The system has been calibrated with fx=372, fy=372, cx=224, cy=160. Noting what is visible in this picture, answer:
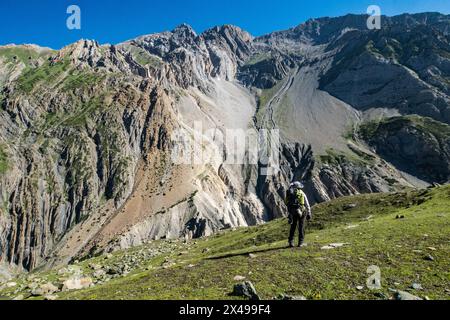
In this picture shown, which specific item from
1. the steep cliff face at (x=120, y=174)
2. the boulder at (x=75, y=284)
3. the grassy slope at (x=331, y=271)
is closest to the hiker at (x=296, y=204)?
the grassy slope at (x=331, y=271)

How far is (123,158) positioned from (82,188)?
21.3 meters

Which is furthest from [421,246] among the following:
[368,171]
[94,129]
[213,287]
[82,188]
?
[368,171]

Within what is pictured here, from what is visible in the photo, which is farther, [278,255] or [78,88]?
[78,88]

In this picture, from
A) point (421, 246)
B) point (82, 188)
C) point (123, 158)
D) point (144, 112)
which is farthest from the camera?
point (144, 112)

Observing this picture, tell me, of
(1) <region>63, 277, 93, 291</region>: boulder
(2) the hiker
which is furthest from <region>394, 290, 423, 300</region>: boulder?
(1) <region>63, 277, 93, 291</region>: boulder

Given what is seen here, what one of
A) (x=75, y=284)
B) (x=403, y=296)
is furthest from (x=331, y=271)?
(x=75, y=284)

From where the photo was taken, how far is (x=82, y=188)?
139 metres

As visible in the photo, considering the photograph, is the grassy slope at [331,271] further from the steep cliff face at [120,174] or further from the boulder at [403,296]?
the steep cliff face at [120,174]

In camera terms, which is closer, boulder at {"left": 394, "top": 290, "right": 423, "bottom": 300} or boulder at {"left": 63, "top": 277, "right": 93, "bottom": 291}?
boulder at {"left": 394, "top": 290, "right": 423, "bottom": 300}

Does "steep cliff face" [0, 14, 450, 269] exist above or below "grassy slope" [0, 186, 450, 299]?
above

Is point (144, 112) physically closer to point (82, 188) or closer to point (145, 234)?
point (82, 188)

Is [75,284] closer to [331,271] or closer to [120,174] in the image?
[331,271]

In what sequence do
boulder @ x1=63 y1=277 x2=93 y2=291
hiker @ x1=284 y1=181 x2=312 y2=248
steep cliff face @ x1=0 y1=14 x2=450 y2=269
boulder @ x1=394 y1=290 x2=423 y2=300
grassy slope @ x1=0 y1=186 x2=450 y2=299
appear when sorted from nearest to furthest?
boulder @ x1=394 y1=290 x2=423 y2=300, grassy slope @ x1=0 y1=186 x2=450 y2=299, hiker @ x1=284 y1=181 x2=312 y2=248, boulder @ x1=63 y1=277 x2=93 y2=291, steep cliff face @ x1=0 y1=14 x2=450 y2=269

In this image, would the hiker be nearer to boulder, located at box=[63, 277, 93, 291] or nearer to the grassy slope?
the grassy slope
